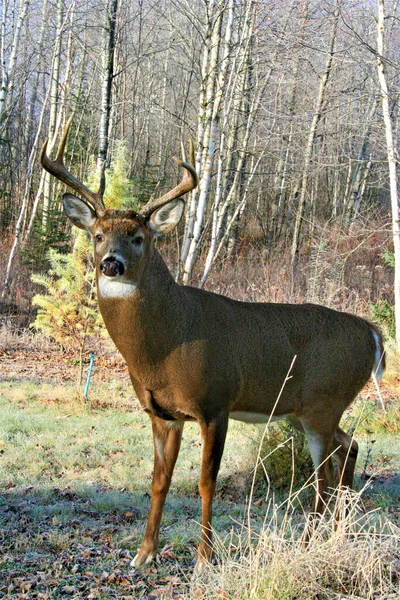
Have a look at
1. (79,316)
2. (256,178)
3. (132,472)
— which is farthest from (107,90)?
(256,178)

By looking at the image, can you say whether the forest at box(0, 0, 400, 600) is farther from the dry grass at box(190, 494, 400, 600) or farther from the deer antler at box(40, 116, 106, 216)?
the deer antler at box(40, 116, 106, 216)

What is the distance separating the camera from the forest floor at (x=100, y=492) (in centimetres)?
443

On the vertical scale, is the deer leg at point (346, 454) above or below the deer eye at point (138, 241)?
below

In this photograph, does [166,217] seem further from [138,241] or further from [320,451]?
[320,451]

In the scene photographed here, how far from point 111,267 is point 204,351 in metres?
0.91

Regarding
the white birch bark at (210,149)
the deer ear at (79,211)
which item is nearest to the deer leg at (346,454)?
the deer ear at (79,211)

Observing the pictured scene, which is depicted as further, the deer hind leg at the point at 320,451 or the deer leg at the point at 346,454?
the deer leg at the point at 346,454

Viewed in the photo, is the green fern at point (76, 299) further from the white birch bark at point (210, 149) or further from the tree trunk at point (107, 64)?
the tree trunk at point (107, 64)

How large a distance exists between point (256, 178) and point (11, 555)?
22468 mm

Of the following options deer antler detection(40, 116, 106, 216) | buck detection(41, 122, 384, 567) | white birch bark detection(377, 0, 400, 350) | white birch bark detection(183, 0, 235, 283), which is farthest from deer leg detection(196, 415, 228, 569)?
white birch bark detection(377, 0, 400, 350)

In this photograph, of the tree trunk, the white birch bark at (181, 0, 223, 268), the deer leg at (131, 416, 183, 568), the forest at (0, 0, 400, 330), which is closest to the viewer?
the deer leg at (131, 416, 183, 568)

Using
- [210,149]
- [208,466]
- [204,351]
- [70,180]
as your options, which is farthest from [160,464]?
[210,149]

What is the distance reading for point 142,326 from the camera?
4.48 m

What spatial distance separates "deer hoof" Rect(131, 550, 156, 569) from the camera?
465 cm
